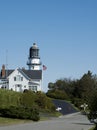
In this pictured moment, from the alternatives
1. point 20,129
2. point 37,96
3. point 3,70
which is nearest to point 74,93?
point 3,70

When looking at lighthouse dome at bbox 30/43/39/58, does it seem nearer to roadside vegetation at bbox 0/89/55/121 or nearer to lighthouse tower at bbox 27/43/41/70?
lighthouse tower at bbox 27/43/41/70

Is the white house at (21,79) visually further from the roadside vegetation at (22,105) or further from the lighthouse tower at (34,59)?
the roadside vegetation at (22,105)

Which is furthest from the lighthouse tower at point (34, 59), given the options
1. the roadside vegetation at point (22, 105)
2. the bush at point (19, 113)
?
the bush at point (19, 113)

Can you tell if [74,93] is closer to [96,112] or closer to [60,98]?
[60,98]

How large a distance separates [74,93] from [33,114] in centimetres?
6958

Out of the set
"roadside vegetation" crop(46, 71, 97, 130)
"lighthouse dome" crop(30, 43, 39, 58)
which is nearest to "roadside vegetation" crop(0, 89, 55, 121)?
"roadside vegetation" crop(46, 71, 97, 130)

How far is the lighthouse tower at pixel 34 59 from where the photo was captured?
129500 mm

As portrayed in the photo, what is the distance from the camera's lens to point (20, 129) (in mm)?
33062

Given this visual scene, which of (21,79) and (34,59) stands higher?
(34,59)

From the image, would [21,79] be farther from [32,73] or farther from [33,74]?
[32,73]

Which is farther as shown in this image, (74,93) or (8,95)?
(74,93)

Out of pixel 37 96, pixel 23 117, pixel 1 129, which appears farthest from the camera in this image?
pixel 37 96

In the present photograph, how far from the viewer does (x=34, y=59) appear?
425 feet

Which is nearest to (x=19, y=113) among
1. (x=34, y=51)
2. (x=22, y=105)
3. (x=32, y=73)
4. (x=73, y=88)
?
(x=22, y=105)
